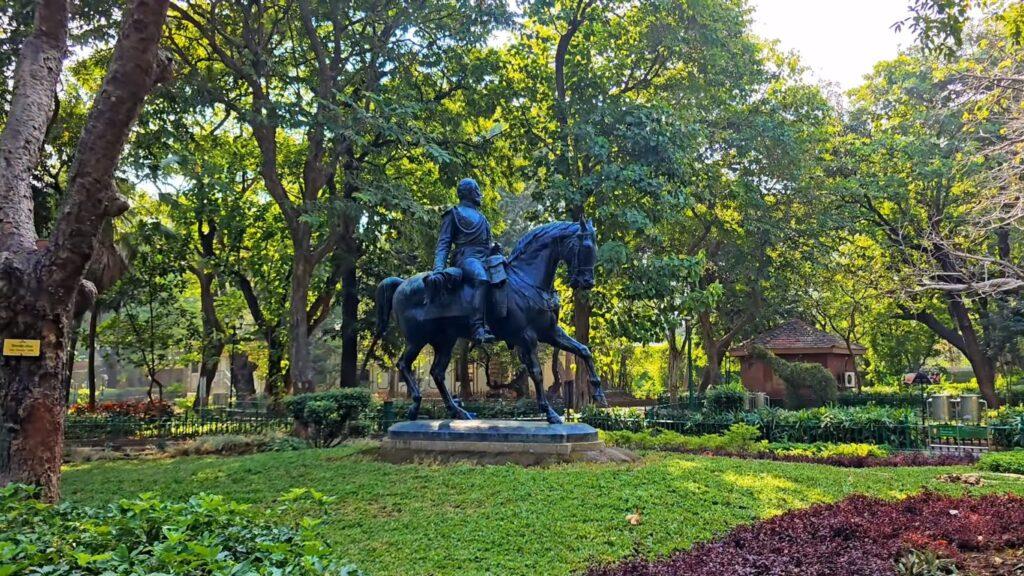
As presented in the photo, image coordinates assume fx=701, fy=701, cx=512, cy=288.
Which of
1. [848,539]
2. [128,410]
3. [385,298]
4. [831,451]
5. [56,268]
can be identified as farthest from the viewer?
[128,410]

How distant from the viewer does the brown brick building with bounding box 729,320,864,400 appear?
32.6 m

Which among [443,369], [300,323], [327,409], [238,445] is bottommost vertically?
[238,445]

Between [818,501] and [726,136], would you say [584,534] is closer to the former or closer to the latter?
[818,501]

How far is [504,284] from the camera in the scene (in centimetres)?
1052

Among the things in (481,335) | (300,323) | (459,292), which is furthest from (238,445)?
(481,335)

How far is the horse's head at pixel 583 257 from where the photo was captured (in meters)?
10.0

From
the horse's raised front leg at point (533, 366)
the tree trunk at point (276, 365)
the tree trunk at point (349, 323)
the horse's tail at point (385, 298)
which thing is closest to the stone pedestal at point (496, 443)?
the horse's raised front leg at point (533, 366)

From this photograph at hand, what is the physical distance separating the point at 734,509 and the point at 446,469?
3829 mm

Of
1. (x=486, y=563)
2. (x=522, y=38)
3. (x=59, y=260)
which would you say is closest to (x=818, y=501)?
(x=486, y=563)

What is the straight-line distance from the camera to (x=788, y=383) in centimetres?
2852

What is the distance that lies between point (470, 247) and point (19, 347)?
5.87m

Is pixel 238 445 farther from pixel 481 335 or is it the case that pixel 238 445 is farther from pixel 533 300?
pixel 533 300

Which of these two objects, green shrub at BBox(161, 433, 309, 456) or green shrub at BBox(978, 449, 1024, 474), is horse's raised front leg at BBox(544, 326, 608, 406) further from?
green shrub at BBox(161, 433, 309, 456)

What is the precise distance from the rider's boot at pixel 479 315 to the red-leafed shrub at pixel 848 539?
4.72 m
